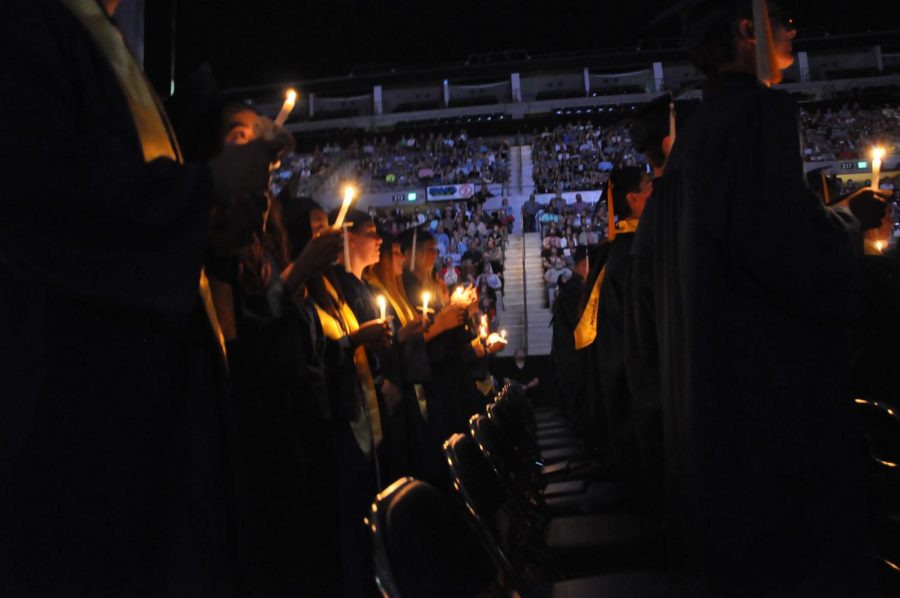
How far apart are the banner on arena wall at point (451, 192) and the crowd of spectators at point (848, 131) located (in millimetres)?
13717

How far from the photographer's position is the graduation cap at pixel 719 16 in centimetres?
225

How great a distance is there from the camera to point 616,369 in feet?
11.9

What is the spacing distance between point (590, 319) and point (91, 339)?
3.51m

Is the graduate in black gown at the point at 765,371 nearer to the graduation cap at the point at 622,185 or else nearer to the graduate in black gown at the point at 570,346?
the graduation cap at the point at 622,185

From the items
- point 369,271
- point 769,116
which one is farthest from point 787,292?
point 369,271

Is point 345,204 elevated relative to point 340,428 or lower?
elevated

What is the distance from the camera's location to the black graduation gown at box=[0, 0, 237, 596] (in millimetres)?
1144

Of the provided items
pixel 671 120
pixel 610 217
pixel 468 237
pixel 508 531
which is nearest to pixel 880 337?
pixel 671 120

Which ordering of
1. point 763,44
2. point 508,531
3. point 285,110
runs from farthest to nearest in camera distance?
point 508,531, point 763,44, point 285,110

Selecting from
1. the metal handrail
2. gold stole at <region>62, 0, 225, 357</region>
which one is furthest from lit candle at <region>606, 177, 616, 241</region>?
the metal handrail

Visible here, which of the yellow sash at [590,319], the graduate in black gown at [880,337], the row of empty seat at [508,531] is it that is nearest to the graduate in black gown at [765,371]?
the row of empty seat at [508,531]

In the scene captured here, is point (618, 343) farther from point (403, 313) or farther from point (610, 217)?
point (403, 313)

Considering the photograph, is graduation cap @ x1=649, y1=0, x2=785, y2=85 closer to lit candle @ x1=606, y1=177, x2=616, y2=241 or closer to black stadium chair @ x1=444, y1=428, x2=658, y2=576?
black stadium chair @ x1=444, y1=428, x2=658, y2=576

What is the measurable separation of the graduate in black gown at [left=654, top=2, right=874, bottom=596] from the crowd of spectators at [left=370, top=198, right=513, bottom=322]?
1435cm
